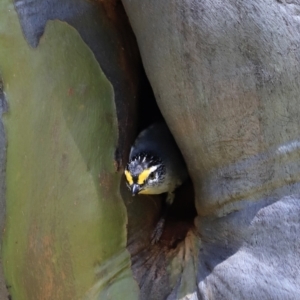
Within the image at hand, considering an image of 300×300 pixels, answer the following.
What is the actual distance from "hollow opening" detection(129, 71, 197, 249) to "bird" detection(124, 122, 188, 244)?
2cm

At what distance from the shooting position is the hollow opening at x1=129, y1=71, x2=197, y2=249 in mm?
1132

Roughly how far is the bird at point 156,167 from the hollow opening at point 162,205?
0.02m

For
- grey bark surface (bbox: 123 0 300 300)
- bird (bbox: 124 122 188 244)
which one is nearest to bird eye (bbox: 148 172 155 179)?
bird (bbox: 124 122 188 244)

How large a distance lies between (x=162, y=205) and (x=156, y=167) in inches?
4.0

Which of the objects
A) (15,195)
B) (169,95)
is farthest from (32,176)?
(169,95)

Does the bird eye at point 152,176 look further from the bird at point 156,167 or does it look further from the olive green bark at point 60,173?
the olive green bark at point 60,173

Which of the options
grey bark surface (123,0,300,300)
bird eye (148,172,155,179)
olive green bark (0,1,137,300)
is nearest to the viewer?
grey bark surface (123,0,300,300)

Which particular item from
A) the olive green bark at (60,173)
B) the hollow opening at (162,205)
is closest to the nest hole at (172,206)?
the hollow opening at (162,205)

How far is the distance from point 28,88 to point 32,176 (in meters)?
0.18

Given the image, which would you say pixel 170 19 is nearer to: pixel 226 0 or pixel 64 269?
pixel 226 0

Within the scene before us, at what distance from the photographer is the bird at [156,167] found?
1090mm

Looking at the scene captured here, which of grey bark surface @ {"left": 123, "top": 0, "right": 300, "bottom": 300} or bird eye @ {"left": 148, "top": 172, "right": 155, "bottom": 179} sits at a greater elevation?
grey bark surface @ {"left": 123, "top": 0, "right": 300, "bottom": 300}

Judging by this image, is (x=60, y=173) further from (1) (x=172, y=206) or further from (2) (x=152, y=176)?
(1) (x=172, y=206)

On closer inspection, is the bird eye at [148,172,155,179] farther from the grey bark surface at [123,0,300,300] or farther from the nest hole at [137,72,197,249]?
the grey bark surface at [123,0,300,300]
